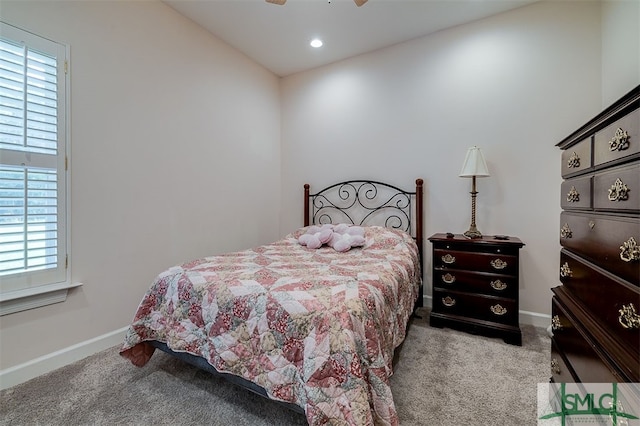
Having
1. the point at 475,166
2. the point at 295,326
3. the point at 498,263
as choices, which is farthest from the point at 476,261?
the point at 295,326

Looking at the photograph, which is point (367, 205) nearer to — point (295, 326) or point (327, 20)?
point (327, 20)

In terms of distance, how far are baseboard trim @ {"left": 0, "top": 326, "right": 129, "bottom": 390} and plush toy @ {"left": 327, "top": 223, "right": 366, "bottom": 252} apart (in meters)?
1.93

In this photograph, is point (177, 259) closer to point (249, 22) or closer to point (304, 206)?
point (304, 206)

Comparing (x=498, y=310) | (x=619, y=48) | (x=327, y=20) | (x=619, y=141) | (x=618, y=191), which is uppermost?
(x=327, y=20)

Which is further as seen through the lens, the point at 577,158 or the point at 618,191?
the point at 577,158

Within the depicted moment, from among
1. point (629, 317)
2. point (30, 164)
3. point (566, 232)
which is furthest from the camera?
point (30, 164)

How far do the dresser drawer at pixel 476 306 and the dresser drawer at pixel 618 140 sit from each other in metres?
1.54

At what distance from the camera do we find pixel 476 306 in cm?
235

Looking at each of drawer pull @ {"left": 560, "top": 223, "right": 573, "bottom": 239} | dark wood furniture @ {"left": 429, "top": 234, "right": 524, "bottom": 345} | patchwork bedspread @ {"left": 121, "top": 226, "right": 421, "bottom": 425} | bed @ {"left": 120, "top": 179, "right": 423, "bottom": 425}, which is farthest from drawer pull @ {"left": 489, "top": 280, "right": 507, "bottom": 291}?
drawer pull @ {"left": 560, "top": 223, "right": 573, "bottom": 239}

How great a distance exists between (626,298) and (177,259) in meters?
2.98

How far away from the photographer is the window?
168cm

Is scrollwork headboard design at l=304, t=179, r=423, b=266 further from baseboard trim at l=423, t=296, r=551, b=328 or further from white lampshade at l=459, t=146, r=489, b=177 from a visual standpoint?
baseboard trim at l=423, t=296, r=551, b=328

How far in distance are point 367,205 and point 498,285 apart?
1572 millimetres

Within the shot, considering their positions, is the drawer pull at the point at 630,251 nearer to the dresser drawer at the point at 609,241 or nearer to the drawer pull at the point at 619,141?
the dresser drawer at the point at 609,241
